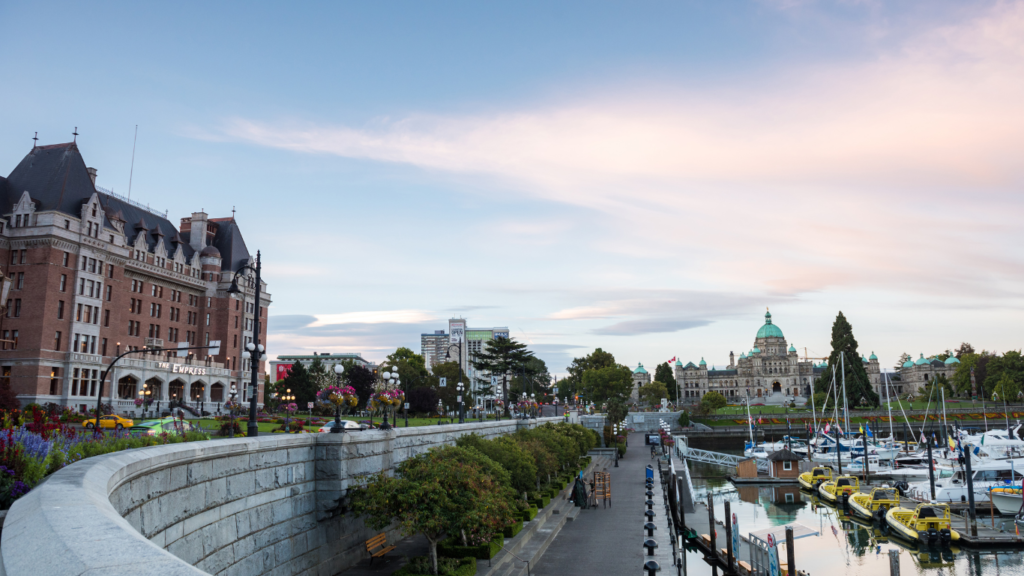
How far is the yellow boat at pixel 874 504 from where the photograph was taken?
44.8 metres

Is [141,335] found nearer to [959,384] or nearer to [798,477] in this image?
[798,477]

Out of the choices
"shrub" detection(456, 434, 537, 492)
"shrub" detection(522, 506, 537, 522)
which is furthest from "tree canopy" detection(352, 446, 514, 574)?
"shrub" detection(522, 506, 537, 522)

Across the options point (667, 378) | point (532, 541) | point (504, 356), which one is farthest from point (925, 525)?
point (667, 378)

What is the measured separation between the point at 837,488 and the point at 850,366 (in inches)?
3032

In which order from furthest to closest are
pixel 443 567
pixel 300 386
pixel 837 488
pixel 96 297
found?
pixel 300 386 < pixel 96 297 < pixel 837 488 < pixel 443 567

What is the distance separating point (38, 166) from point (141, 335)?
20048 millimetres

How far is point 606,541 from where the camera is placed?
30.4 meters

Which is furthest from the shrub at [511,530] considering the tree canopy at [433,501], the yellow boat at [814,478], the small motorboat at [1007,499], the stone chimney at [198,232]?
the stone chimney at [198,232]

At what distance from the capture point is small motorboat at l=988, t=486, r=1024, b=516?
44250 millimetres

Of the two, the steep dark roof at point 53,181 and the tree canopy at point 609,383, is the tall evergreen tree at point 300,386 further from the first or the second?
the tree canopy at point 609,383

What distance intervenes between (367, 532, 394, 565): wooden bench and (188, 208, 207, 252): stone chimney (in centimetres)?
7660

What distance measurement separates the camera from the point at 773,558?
1019 inches

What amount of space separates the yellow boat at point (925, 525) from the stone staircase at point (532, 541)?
19.1 metres

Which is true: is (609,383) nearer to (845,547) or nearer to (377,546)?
(845,547)
